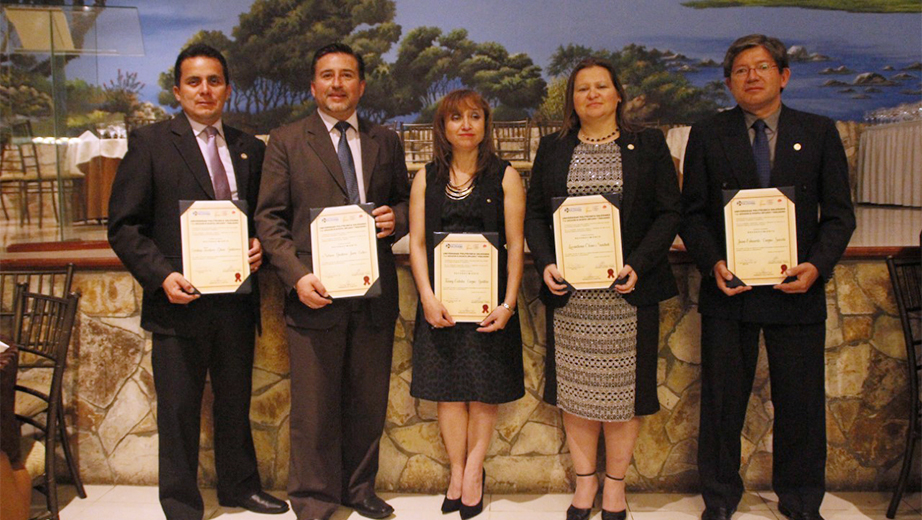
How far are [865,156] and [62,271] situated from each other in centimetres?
887

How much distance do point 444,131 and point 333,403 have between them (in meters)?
1.07

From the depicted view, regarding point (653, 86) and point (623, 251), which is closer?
point (623, 251)

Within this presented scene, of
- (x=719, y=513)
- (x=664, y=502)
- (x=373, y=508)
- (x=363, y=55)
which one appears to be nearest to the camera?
(x=719, y=513)

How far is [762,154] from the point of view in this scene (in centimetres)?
224

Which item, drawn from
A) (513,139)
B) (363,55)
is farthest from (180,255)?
(363,55)

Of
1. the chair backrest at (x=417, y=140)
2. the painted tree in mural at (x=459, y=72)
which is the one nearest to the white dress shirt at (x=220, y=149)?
the chair backrest at (x=417, y=140)

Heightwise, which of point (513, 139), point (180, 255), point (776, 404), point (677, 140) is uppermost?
point (513, 139)

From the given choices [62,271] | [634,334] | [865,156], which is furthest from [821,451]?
[865,156]

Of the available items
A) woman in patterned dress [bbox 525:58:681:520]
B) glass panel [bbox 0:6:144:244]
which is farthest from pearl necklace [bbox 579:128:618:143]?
glass panel [bbox 0:6:144:244]

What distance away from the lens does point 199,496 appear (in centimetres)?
243

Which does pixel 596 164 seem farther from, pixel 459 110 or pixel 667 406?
pixel 667 406

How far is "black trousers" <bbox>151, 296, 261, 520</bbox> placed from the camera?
233 centimetres

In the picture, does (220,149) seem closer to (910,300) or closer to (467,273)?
(467,273)

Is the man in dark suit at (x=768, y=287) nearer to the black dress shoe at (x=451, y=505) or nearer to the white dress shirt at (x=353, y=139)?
the black dress shoe at (x=451, y=505)
